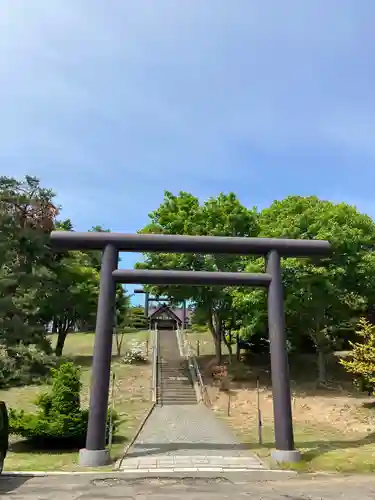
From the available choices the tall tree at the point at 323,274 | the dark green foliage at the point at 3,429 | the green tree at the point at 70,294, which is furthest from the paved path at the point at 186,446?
the green tree at the point at 70,294

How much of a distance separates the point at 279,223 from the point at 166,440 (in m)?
14.2

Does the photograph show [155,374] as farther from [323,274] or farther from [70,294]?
[323,274]

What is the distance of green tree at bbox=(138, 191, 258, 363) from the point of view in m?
25.7

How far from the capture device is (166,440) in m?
15.0

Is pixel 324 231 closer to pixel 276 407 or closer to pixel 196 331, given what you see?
pixel 276 407

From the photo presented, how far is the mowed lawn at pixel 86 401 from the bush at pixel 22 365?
498 millimetres

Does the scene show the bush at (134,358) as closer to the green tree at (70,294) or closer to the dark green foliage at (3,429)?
the green tree at (70,294)

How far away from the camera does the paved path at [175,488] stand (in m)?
8.56

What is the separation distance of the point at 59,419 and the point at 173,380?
1346cm

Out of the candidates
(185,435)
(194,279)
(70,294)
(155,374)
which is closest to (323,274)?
(185,435)

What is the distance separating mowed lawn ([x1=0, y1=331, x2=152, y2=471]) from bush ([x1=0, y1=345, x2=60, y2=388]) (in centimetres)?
50

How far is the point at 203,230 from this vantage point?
2619 cm

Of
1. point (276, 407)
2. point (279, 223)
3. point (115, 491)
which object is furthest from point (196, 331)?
point (115, 491)

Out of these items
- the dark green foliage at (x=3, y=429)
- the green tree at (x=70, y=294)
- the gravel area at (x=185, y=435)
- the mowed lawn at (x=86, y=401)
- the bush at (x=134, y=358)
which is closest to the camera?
the dark green foliage at (x=3, y=429)
